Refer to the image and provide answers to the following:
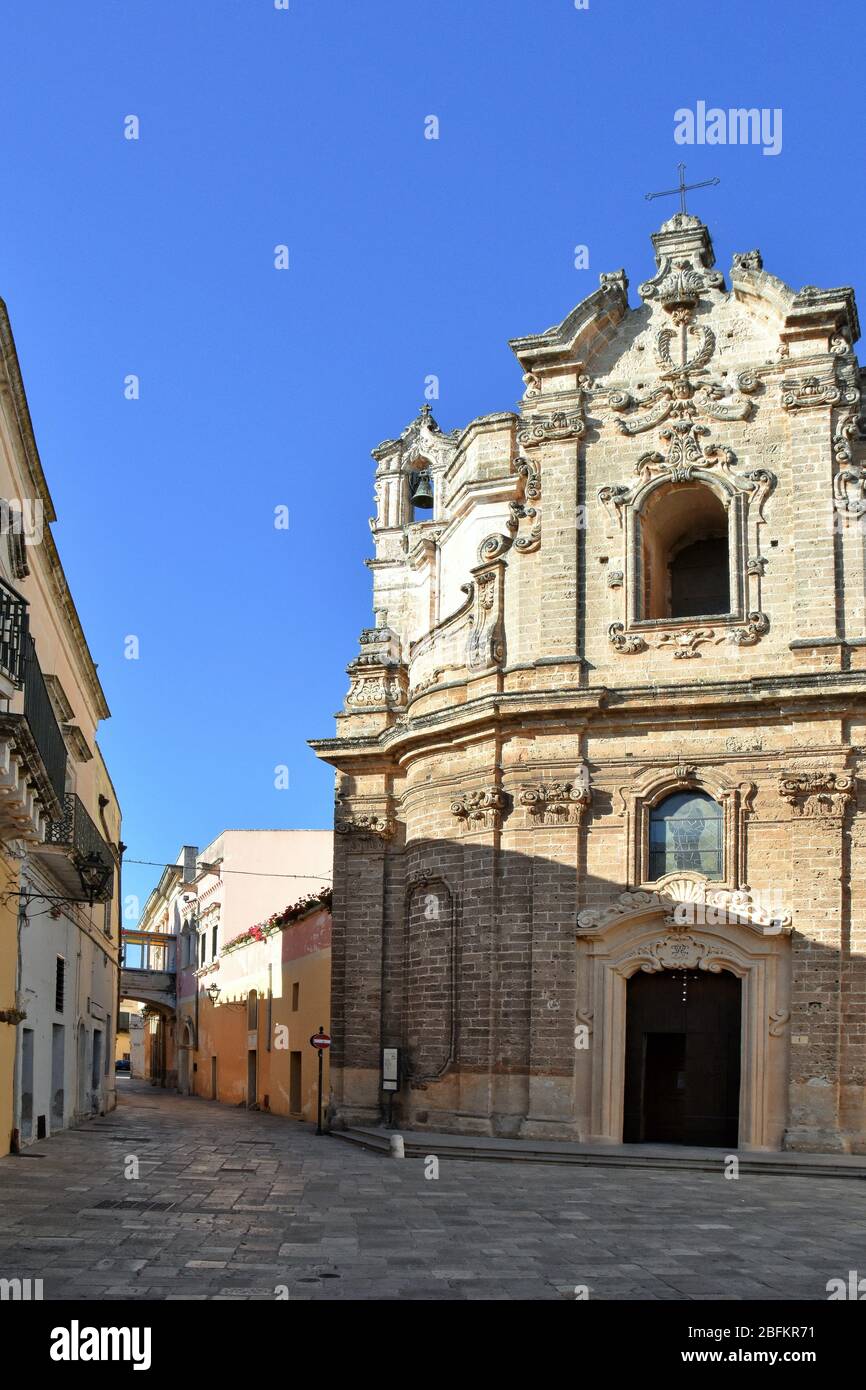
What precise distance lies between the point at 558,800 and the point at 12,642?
10762mm

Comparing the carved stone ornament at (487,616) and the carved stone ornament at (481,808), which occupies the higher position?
the carved stone ornament at (487,616)

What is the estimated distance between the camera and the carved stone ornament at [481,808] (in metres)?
23.1

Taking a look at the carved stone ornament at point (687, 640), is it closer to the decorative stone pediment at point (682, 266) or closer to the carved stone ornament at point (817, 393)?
the carved stone ornament at point (817, 393)

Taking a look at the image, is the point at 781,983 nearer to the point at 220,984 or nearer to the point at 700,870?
the point at 700,870

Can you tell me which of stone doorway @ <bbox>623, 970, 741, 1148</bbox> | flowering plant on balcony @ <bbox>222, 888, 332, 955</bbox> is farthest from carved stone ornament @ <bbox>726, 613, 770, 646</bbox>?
flowering plant on balcony @ <bbox>222, 888, 332, 955</bbox>

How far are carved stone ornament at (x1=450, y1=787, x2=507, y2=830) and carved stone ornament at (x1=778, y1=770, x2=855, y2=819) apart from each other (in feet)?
14.1

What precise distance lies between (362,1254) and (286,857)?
31.7 m

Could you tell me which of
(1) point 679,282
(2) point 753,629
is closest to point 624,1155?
(2) point 753,629

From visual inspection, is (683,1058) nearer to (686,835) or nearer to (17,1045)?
(686,835)

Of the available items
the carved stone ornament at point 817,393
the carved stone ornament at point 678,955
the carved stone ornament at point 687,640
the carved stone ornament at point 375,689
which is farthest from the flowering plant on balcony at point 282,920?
the carved stone ornament at point 817,393

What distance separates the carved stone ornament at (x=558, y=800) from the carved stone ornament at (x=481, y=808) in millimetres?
407

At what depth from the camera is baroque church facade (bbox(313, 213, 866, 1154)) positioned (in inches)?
830

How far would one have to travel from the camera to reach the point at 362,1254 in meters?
11.7
